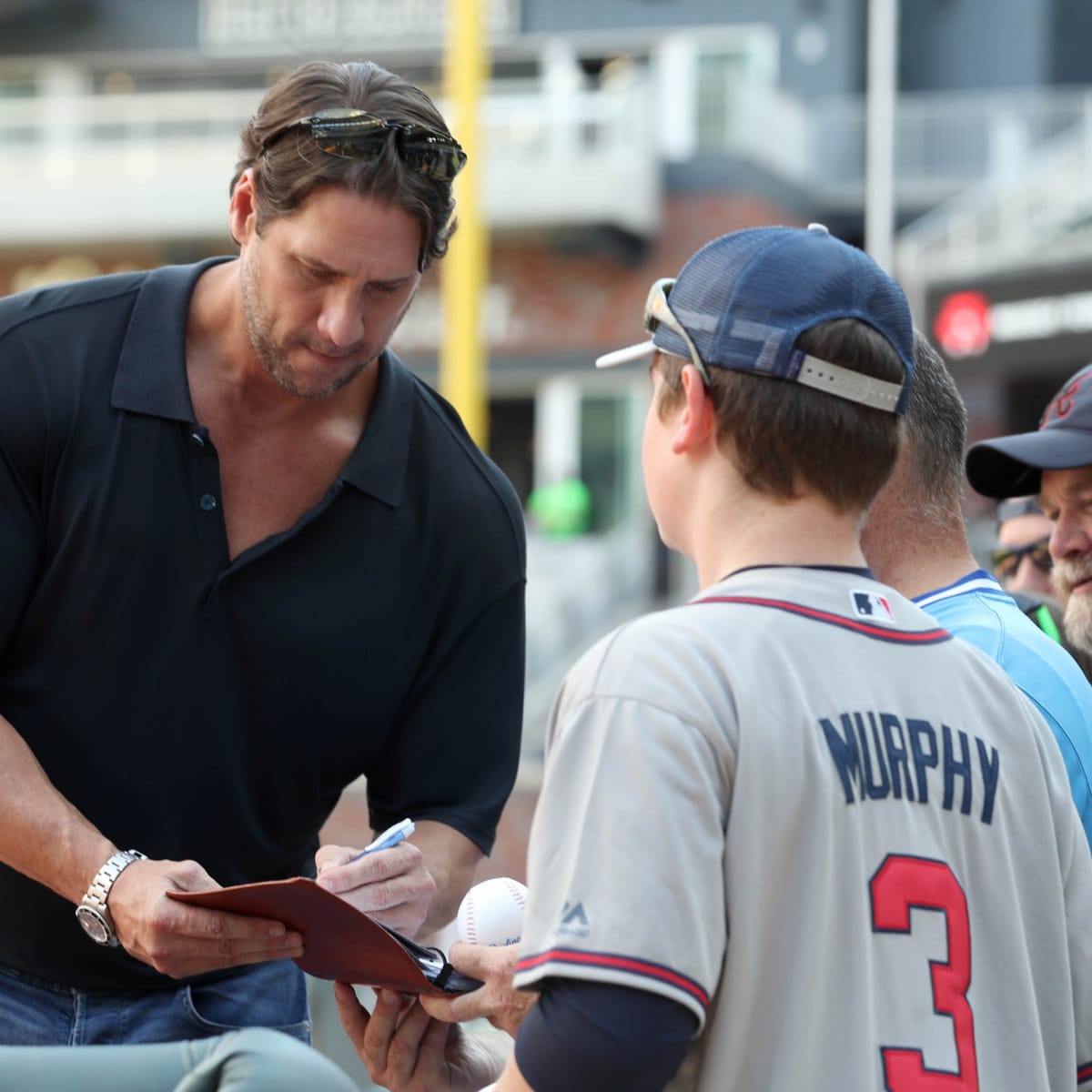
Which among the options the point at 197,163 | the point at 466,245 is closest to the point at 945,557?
the point at 466,245

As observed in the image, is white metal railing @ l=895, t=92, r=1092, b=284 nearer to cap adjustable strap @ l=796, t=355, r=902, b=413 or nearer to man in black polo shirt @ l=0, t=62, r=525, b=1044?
man in black polo shirt @ l=0, t=62, r=525, b=1044

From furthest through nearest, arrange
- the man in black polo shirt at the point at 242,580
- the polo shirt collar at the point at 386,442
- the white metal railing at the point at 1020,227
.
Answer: the white metal railing at the point at 1020,227 < the polo shirt collar at the point at 386,442 < the man in black polo shirt at the point at 242,580

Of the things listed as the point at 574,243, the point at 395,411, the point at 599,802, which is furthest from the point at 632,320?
the point at 599,802

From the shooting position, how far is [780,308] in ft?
6.47

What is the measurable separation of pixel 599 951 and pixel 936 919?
1.40 feet

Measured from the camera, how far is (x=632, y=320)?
23.5 metres

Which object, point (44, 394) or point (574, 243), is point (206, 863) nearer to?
point (44, 394)

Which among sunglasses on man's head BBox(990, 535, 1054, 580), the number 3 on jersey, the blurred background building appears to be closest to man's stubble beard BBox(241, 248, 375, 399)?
the number 3 on jersey

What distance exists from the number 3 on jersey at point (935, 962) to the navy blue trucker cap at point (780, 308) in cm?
56

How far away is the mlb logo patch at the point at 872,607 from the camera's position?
1974mm

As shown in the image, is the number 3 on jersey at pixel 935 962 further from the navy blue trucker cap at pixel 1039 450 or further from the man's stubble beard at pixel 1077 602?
the man's stubble beard at pixel 1077 602

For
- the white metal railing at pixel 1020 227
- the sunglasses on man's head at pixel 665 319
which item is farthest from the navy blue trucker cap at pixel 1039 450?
the white metal railing at pixel 1020 227

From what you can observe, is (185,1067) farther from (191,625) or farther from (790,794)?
(191,625)

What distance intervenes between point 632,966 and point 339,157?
169 centimetres
